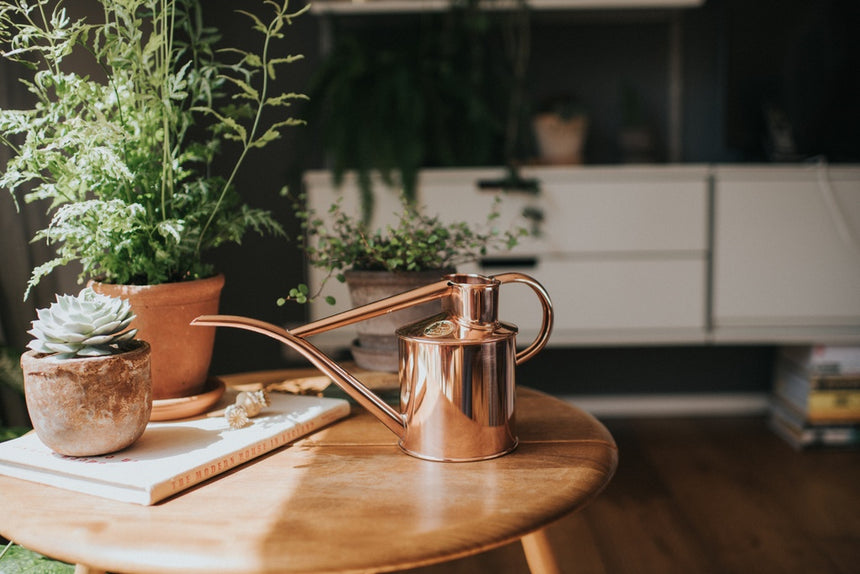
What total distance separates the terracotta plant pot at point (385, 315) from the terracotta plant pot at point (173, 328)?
8.0 inches

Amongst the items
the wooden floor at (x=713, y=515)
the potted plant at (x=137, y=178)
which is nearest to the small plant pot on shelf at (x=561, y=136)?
the wooden floor at (x=713, y=515)

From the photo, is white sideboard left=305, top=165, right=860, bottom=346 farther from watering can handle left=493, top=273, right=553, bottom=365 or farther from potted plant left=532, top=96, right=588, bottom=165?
watering can handle left=493, top=273, right=553, bottom=365

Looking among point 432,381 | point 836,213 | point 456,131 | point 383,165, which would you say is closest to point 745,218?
point 836,213

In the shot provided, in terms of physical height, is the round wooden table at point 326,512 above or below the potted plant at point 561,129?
below

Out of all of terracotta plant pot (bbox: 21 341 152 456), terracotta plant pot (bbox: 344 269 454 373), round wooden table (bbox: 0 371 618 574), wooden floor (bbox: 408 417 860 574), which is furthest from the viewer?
wooden floor (bbox: 408 417 860 574)

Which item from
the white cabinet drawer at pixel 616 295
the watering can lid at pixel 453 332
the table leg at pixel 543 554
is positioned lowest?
the table leg at pixel 543 554

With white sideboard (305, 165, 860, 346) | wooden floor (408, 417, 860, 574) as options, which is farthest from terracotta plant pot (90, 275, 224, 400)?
white sideboard (305, 165, 860, 346)

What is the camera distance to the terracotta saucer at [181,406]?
2.64 ft

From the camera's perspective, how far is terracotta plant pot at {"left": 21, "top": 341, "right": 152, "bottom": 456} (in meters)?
0.64

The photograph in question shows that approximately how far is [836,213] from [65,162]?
2352 millimetres

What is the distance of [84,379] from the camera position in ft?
2.11

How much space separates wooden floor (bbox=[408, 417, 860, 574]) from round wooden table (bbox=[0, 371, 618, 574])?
1016 mm

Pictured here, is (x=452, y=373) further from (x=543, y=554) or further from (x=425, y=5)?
(x=425, y=5)

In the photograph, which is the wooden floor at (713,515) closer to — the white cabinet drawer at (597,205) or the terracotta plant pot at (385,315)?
the white cabinet drawer at (597,205)
